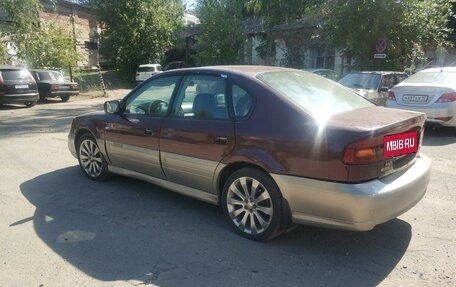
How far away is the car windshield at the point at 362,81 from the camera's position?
11.8m

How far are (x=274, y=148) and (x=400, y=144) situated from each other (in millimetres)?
1095

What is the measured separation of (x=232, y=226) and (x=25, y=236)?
202 cm

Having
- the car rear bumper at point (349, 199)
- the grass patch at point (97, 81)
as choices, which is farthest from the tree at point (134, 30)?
the car rear bumper at point (349, 199)

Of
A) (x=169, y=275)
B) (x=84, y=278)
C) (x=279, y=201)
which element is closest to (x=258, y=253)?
(x=279, y=201)

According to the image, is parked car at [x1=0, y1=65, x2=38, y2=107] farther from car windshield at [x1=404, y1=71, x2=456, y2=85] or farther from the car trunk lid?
the car trunk lid

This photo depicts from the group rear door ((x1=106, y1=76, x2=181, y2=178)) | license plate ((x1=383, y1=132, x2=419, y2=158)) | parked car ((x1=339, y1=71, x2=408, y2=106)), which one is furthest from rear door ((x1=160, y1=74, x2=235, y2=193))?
parked car ((x1=339, y1=71, x2=408, y2=106))

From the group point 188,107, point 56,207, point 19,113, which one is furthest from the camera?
point 19,113

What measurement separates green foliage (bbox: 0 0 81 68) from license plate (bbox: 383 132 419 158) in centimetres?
2217

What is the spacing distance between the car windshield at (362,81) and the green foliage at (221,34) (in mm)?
16402

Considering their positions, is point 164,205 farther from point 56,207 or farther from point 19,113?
point 19,113

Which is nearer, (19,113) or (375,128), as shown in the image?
(375,128)

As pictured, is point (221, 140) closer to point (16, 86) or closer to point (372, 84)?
point (372, 84)

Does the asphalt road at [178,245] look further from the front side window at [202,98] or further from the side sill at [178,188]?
the front side window at [202,98]

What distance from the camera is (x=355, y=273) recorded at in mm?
3369
